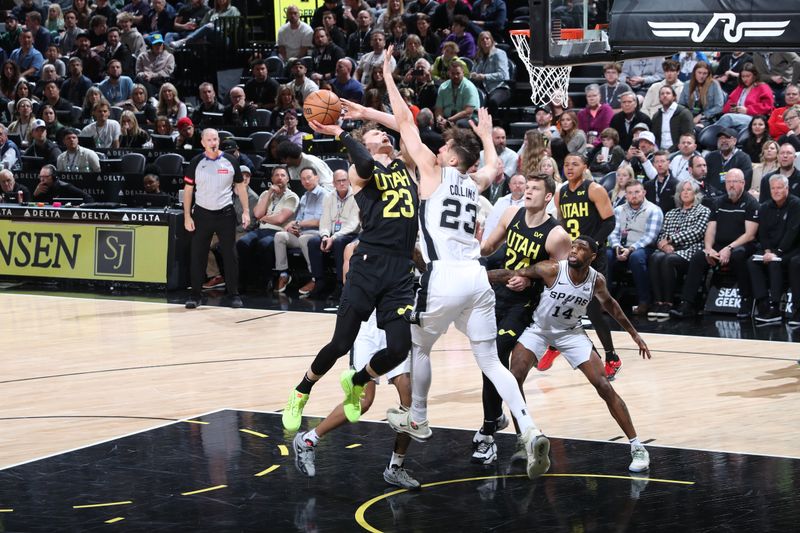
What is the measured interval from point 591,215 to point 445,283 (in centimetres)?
352

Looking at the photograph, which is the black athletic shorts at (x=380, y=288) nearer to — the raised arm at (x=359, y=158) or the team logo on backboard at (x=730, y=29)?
the raised arm at (x=359, y=158)

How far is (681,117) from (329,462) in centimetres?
900

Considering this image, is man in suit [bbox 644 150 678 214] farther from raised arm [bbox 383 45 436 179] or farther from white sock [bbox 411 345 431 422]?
white sock [bbox 411 345 431 422]

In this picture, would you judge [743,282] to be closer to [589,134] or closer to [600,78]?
[589,134]

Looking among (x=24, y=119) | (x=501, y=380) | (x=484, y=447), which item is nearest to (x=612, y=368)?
(x=484, y=447)

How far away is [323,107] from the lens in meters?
8.47

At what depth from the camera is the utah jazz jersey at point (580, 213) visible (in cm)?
998

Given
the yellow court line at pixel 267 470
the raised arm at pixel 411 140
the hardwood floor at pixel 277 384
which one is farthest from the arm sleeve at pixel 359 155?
the hardwood floor at pixel 277 384


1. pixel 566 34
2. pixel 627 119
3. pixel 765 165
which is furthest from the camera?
pixel 627 119

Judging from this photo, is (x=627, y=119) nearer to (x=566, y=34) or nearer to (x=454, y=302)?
(x=566, y=34)

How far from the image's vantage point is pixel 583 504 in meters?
6.51

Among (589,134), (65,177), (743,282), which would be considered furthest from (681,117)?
(65,177)

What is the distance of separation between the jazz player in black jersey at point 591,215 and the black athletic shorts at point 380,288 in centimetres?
323

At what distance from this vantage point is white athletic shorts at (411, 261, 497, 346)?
6.74 m
